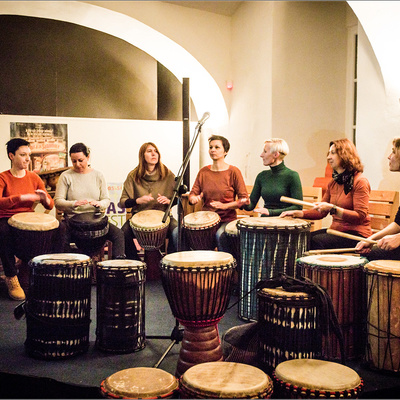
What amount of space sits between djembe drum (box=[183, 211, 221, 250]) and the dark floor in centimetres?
104

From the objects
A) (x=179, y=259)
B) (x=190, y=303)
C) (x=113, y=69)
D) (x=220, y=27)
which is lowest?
(x=190, y=303)

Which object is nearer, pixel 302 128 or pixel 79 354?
pixel 79 354

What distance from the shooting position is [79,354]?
3.09 meters

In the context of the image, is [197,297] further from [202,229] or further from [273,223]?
[202,229]

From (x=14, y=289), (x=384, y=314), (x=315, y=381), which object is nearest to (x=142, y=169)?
(x=14, y=289)

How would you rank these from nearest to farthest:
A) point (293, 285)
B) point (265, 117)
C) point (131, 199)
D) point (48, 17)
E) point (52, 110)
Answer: point (293, 285), point (131, 199), point (265, 117), point (48, 17), point (52, 110)

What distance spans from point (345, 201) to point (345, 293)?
1099 mm

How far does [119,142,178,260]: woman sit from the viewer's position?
503 centimetres

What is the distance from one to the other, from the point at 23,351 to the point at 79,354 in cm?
35

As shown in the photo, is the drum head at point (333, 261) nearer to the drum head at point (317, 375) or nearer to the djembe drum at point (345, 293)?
the djembe drum at point (345, 293)

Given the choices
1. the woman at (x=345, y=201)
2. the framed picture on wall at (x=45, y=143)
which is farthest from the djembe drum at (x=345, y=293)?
the framed picture on wall at (x=45, y=143)

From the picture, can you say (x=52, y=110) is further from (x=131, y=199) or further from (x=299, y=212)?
(x=299, y=212)

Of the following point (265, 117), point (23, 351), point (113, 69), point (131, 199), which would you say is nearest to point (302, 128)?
point (265, 117)

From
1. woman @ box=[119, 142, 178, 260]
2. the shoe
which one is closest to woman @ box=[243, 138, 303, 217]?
woman @ box=[119, 142, 178, 260]
